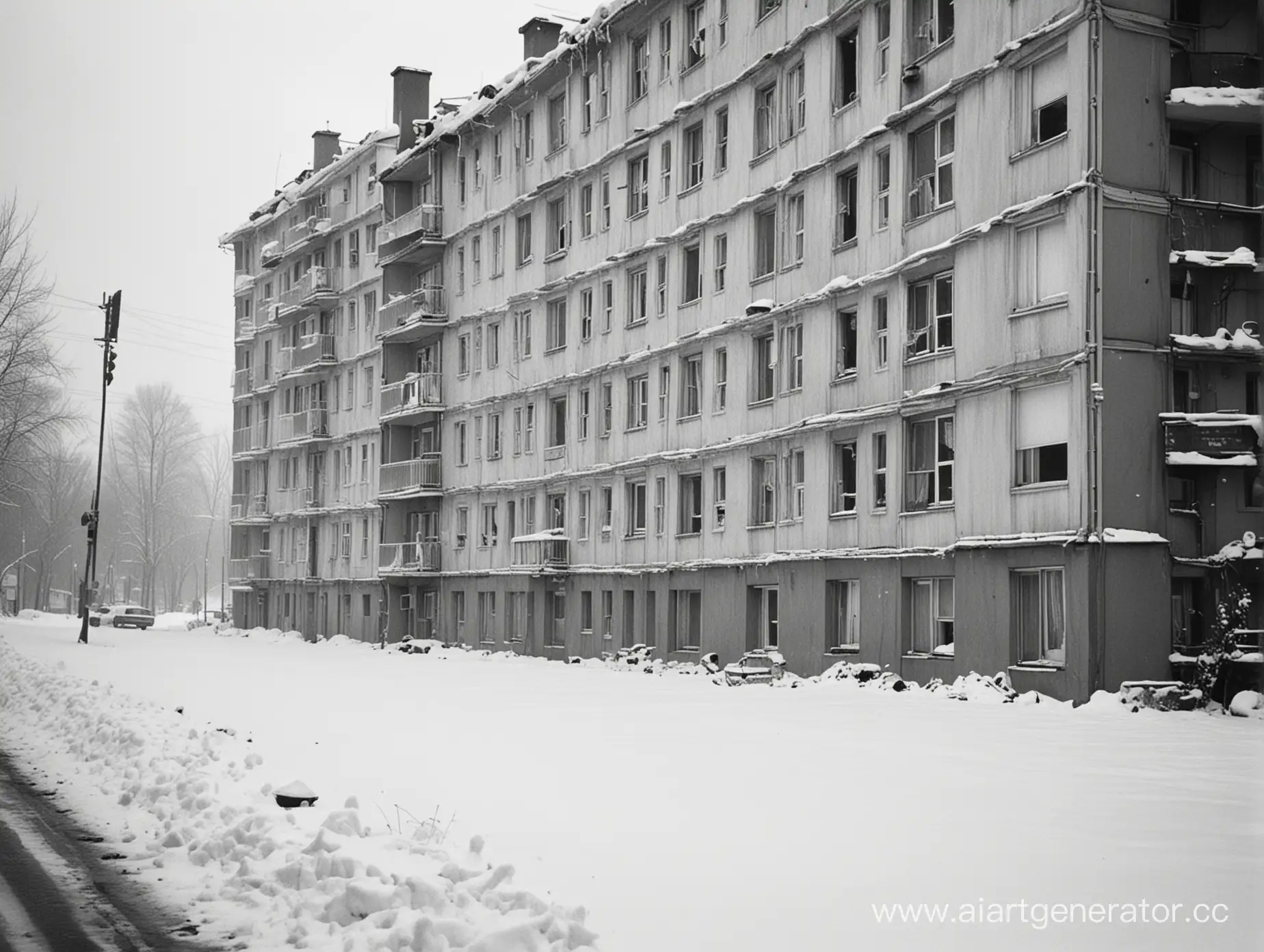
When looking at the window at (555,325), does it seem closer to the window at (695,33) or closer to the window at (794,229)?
the window at (695,33)

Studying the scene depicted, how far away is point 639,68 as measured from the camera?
143 ft

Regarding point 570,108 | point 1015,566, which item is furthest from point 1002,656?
point 570,108

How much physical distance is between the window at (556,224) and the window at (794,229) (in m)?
14.1

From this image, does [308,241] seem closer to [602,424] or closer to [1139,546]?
[602,424]

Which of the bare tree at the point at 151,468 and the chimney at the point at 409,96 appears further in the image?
the bare tree at the point at 151,468

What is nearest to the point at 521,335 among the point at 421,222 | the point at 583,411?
the point at 583,411

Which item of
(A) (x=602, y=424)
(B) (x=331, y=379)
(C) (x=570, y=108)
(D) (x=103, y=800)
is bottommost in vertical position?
(D) (x=103, y=800)

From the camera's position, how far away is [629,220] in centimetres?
4341

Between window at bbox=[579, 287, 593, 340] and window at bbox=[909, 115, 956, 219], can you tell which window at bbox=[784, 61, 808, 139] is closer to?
window at bbox=[909, 115, 956, 219]

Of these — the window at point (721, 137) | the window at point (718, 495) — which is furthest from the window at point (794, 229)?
the window at point (718, 495)

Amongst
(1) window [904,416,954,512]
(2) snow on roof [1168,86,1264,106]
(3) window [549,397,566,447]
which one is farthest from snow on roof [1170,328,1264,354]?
(3) window [549,397,566,447]

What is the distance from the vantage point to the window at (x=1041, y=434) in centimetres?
2584

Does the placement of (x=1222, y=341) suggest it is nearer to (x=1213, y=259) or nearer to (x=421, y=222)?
(x=1213, y=259)

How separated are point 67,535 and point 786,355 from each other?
87.1 metres
